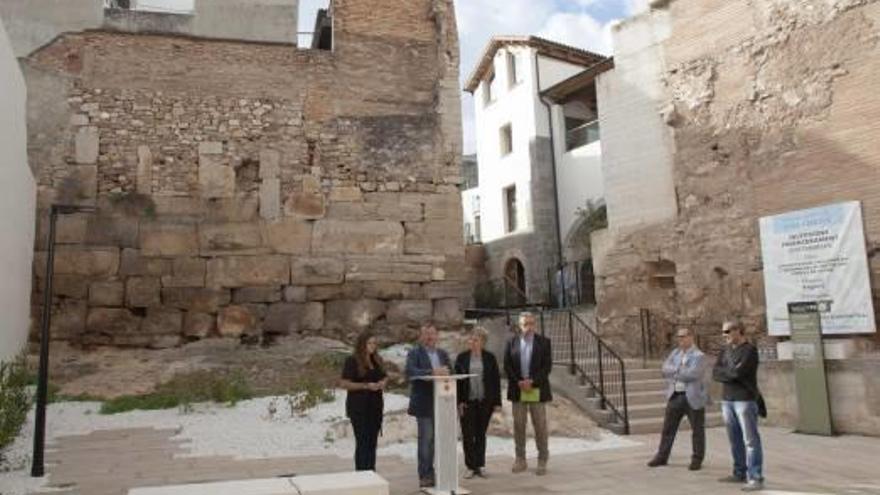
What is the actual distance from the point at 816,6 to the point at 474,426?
837 cm

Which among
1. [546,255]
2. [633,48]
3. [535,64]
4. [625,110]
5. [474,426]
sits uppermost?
[535,64]

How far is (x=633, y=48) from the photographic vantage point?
13.8 meters

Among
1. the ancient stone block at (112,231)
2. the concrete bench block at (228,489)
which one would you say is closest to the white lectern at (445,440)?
the concrete bench block at (228,489)

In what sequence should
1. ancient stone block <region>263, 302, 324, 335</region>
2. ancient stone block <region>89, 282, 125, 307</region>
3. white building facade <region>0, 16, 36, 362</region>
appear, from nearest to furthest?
white building facade <region>0, 16, 36, 362</region>
ancient stone block <region>89, 282, 125, 307</region>
ancient stone block <region>263, 302, 324, 335</region>

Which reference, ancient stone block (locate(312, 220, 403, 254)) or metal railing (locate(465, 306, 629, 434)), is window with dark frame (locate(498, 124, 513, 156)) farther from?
ancient stone block (locate(312, 220, 403, 254))

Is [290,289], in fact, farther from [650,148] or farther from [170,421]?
[650,148]

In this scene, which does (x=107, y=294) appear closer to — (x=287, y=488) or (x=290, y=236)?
(x=290, y=236)

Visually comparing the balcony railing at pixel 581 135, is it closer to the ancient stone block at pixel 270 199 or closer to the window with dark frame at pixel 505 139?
the window with dark frame at pixel 505 139

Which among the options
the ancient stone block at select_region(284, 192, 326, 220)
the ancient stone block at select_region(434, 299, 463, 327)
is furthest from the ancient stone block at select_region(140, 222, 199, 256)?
the ancient stone block at select_region(434, 299, 463, 327)

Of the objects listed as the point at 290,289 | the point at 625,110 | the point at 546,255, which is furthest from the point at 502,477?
the point at 546,255

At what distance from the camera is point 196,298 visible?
11.1 m

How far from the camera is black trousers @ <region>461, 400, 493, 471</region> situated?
21.6ft

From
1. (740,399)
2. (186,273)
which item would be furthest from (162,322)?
(740,399)

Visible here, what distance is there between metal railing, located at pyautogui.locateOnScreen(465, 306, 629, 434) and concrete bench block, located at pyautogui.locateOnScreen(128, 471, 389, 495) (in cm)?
508
